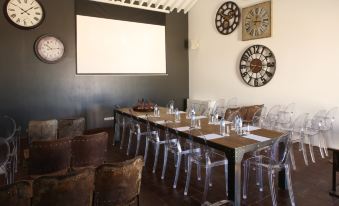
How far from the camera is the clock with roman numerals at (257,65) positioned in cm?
605

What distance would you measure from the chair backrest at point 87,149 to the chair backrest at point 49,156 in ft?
0.34

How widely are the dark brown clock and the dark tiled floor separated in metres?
4.15

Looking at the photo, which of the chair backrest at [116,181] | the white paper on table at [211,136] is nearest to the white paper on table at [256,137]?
the white paper on table at [211,136]

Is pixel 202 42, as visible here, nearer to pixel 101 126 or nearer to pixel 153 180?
pixel 101 126

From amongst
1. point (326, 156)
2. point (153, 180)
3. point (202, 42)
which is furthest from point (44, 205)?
point (202, 42)

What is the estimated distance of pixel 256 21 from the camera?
20.4 feet

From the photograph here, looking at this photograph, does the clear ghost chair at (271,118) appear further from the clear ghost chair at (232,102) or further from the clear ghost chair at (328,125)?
the clear ghost chair at (232,102)

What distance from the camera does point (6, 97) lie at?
576 centimetres

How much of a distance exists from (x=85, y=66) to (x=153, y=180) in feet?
13.7

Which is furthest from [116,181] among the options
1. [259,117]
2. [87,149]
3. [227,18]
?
[227,18]

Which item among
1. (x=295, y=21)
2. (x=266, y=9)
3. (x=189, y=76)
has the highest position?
(x=266, y=9)

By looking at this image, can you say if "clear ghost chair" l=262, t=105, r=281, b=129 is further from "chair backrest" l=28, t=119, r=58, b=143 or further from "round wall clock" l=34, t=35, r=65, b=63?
"round wall clock" l=34, t=35, r=65, b=63

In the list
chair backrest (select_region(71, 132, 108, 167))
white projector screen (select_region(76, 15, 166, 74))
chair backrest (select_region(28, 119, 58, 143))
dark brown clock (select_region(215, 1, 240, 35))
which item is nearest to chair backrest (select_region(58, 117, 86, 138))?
chair backrest (select_region(28, 119, 58, 143))

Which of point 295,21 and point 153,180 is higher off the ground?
point 295,21
